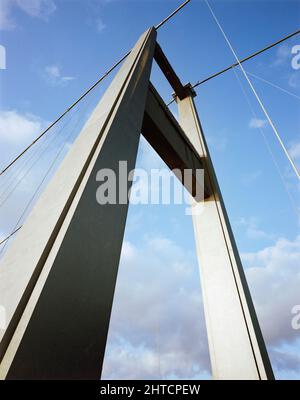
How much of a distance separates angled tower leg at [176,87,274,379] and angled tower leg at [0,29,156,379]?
162cm

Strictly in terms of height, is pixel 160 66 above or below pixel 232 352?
above

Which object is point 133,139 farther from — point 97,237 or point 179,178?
point 179,178

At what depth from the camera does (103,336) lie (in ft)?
2.92

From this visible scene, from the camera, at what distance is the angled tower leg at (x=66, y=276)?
682mm

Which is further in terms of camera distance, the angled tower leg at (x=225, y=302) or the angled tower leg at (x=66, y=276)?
the angled tower leg at (x=225, y=302)

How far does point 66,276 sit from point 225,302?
1984mm

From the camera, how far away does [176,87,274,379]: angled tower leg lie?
6.44 ft

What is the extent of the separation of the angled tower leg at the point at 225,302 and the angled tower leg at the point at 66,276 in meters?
1.62

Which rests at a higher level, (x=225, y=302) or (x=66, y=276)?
(x=225, y=302)

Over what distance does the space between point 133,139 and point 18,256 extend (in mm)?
1058

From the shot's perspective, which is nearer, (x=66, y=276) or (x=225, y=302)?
(x=66, y=276)

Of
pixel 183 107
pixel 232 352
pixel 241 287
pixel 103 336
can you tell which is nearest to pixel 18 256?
pixel 103 336

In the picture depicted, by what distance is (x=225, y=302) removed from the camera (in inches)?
92.7

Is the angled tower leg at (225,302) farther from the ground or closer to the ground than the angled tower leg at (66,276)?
farther from the ground
